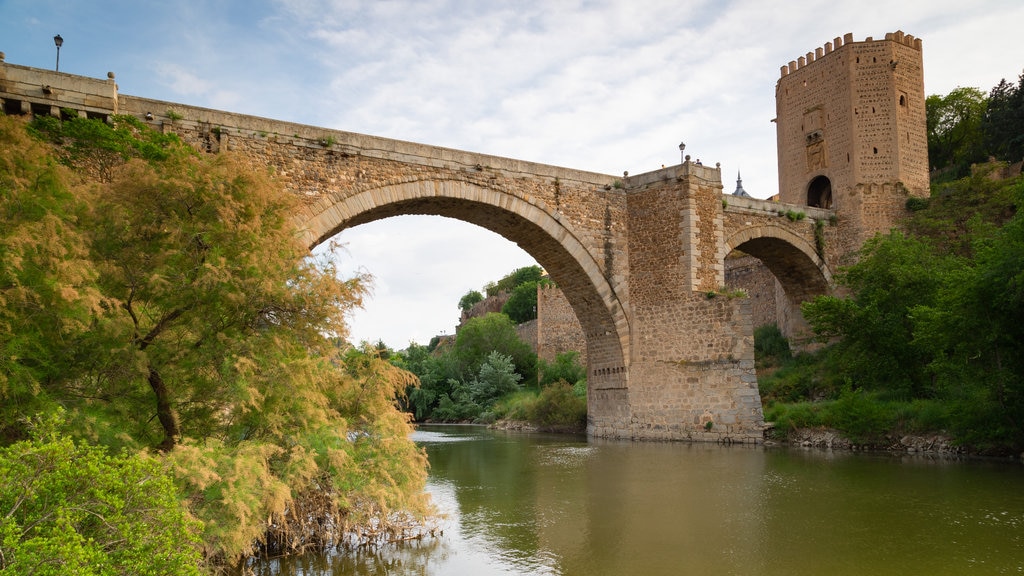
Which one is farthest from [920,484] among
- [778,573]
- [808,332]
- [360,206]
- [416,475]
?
[808,332]

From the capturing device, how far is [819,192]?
26.5 m

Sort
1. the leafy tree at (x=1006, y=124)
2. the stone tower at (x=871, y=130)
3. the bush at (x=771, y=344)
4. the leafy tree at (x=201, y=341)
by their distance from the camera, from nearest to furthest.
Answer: the leafy tree at (x=201, y=341) < the stone tower at (x=871, y=130) < the bush at (x=771, y=344) < the leafy tree at (x=1006, y=124)

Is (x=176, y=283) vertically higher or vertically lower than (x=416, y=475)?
higher

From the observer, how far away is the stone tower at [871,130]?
23.5 metres

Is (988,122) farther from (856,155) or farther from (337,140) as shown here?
(337,140)

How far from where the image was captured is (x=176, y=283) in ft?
17.8

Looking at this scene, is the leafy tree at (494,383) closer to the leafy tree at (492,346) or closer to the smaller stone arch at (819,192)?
the leafy tree at (492,346)

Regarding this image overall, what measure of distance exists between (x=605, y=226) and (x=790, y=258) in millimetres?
8563

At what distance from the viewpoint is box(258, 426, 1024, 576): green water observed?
5.85 metres

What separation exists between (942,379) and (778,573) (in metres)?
10.6

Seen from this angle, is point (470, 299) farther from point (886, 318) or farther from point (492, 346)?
point (886, 318)

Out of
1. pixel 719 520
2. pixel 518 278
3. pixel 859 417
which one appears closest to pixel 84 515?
pixel 719 520

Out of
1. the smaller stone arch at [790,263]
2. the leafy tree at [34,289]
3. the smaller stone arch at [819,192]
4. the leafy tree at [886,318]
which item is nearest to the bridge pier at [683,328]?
the leafy tree at [886,318]

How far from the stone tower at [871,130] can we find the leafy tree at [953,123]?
33.7 feet
